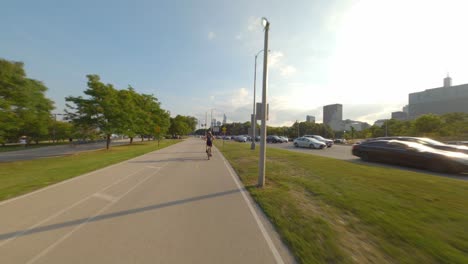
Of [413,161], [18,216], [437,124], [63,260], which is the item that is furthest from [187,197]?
[437,124]

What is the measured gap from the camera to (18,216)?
13.8ft

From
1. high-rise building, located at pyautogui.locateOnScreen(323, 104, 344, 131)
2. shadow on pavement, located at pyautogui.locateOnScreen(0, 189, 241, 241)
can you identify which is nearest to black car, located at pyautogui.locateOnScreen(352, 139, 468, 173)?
shadow on pavement, located at pyautogui.locateOnScreen(0, 189, 241, 241)

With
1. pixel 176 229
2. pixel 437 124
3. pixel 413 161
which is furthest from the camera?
pixel 437 124

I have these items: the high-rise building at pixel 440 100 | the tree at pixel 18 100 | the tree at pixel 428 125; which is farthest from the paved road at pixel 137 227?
the high-rise building at pixel 440 100

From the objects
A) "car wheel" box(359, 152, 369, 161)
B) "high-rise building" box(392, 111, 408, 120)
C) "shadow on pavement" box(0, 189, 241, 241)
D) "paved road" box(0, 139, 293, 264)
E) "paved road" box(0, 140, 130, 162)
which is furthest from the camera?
"high-rise building" box(392, 111, 408, 120)

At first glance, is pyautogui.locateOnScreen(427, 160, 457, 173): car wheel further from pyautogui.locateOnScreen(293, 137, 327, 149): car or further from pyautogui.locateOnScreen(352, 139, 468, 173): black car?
pyautogui.locateOnScreen(293, 137, 327, 149): car

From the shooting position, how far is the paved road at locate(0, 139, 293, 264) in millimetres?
2834

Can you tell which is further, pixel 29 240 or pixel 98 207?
pixel 98 207

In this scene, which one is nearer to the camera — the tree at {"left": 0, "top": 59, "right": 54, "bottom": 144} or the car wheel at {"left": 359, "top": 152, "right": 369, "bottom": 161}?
the car wheel at {"left": 359, "top": 152, "right": 369, "bottom": 161}

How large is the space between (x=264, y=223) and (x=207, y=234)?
1.17 m

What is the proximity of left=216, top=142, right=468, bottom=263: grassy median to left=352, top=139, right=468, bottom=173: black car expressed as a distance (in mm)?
2636

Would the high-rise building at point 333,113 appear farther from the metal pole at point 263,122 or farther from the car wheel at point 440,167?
the metal pole at point 263,122

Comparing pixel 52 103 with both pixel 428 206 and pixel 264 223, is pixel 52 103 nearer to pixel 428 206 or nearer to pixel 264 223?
pixel 264 223

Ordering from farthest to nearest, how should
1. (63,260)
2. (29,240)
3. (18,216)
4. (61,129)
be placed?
1. (61,129)
2. (18,216)
3. (29,240)
4. (63,260)
